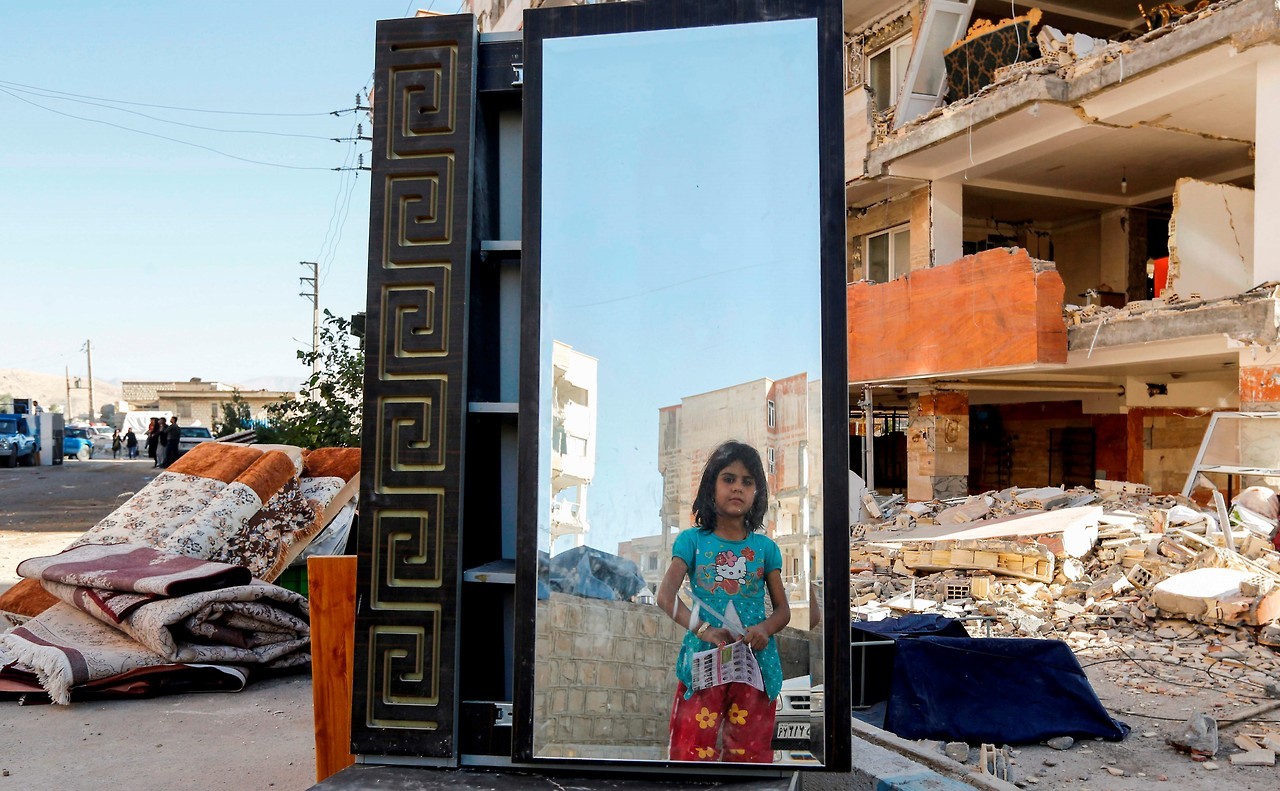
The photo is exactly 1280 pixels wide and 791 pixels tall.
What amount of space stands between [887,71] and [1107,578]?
10716mm

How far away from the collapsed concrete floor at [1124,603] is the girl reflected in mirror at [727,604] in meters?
2.11

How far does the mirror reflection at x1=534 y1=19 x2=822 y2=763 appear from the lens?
2.98 metres

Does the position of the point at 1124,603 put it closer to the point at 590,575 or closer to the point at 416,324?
the point at 590,575

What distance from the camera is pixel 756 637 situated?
2984mm

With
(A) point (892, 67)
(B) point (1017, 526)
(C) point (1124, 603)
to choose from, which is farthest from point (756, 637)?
(A) point (892, 67)

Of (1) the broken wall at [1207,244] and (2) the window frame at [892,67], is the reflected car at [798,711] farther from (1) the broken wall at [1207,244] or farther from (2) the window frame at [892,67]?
(2) the window frame at [892,67]

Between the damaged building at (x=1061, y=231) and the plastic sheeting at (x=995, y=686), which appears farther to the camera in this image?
the damaged building at (x=1061, y=231)

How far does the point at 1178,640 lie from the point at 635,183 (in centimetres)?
Answer: 637

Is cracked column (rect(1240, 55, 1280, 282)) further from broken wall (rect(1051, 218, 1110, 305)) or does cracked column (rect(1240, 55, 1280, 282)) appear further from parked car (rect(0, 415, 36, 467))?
parked car (rect(0, 415, 36, 467))

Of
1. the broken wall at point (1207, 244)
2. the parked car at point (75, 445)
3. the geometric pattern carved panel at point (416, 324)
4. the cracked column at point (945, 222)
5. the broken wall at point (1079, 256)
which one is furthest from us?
the parked car at point (75, 445)

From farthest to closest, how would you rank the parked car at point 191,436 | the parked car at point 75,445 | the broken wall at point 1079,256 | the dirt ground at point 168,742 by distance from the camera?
the parked car at point 75,445, the parked car at point 191,436, the broken wall at point 1079,256, the dirt ground at point 168,742

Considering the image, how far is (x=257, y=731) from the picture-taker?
4840mm

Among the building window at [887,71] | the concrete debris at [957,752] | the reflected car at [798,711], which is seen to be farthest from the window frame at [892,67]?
the reflected car at [798,711]

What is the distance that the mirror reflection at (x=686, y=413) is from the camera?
9.78 ft
